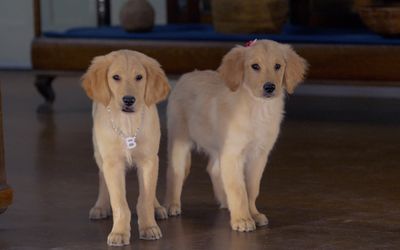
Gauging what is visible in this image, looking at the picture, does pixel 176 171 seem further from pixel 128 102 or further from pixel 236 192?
pixel 128 102

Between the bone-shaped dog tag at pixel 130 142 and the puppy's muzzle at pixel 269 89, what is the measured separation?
530mm

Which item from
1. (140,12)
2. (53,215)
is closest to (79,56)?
(140,12)

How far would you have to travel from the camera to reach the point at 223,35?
23.2ft

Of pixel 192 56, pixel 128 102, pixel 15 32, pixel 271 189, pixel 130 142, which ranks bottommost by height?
pixel 271 189

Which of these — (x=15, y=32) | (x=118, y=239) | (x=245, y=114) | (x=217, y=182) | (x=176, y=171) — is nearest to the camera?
(x=118, y=239)

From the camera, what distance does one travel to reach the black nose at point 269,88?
13.2 ft

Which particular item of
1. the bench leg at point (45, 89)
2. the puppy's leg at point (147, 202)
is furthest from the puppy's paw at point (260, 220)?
the bench leg at point (45, 89)

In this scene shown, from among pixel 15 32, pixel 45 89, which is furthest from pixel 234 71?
pixel 15 32

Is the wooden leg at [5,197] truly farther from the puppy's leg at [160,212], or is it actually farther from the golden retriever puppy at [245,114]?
the golden retriever puppy at [245,114]

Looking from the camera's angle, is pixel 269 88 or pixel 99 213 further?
pixel 99 213

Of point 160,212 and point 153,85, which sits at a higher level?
point 153,85

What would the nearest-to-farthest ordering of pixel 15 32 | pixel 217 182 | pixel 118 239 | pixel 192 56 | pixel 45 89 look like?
1. pixel 118 239
2. pixel 217 182
3. pixel 192 56
4. pixel 45 89
5. pixel 15 32

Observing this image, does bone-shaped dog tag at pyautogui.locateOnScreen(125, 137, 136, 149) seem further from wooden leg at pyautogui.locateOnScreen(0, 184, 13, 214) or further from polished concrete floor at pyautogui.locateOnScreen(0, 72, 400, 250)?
wooden leg at pyautogui.locateOnScreen(0, 184, 13, 214)

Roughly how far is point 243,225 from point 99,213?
607mm
